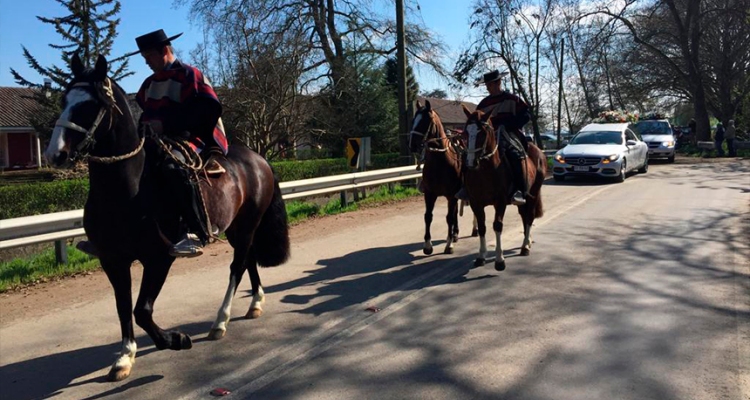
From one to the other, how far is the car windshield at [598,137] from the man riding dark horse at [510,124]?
13114 mm

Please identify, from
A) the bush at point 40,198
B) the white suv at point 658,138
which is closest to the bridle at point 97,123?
the bush at point 40,198

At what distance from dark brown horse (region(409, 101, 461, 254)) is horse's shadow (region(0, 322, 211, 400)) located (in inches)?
176

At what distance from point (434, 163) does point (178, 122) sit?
463cm

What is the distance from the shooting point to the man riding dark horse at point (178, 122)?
4.39 meters

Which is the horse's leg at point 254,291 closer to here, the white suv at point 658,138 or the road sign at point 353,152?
the road sign at point 353,152

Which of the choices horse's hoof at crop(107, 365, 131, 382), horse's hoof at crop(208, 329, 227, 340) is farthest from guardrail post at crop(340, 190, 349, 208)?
horse's hoof at crop(107, 365, 131, 382)

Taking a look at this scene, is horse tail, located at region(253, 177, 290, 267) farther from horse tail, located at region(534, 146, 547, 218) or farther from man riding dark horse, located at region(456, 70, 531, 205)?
horse tail, located at region(534, 146, 547, 218)

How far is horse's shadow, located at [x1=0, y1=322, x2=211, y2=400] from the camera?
397cm

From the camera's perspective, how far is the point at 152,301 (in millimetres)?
4199

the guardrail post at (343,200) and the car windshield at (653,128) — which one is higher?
the car windshield at (653,128)

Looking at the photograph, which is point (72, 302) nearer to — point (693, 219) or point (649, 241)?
point (649, 241)

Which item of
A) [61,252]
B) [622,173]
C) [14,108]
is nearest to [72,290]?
[61,252]

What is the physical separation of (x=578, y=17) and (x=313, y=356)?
29596 mm

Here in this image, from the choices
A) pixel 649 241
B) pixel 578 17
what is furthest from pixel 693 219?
pixel 578 17
